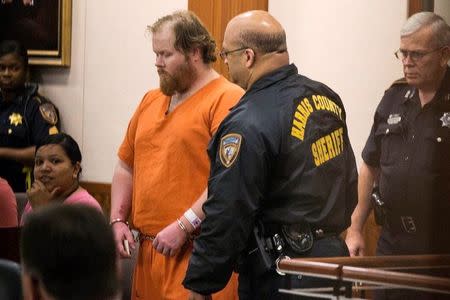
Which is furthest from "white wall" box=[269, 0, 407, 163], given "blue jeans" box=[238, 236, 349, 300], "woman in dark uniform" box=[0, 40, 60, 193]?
"woman in dark uniform" box=[0, 40, 60, 193]

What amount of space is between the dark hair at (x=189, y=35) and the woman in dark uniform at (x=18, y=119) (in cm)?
230

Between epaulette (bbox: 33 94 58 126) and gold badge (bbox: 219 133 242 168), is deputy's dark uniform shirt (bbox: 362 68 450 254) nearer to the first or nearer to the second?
gold badge (bbox: 219 133 242 168)

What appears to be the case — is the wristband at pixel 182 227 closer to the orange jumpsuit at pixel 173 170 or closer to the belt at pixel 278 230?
the orange jumpsuit at pixel 173 170

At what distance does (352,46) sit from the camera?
17.8ft

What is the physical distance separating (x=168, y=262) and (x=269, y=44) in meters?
1.01

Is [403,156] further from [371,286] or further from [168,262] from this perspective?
[371,286]

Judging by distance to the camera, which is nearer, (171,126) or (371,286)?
(371,286)

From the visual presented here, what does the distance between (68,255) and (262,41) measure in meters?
1.98

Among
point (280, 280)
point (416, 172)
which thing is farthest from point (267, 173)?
point (416, 172)

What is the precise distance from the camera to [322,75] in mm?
5551

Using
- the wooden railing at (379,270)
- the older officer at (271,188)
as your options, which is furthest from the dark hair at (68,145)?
the wooden railing at (379,270)

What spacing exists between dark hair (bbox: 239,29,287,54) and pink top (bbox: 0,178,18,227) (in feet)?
5.42

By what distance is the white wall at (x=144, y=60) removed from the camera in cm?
534

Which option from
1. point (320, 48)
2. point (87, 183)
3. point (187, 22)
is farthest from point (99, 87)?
point (187, 22)
